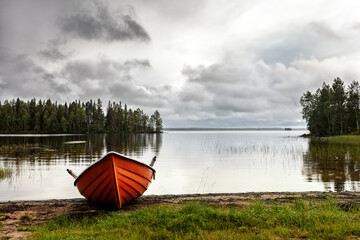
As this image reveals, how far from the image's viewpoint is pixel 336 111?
7200cm

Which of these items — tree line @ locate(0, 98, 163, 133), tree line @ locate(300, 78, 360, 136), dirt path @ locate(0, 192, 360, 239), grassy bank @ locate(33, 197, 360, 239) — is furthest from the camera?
tree line @ locate(0, 98, 163, 133)

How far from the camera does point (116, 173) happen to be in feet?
25.8

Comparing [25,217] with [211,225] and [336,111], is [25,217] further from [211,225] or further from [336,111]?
[336,111]

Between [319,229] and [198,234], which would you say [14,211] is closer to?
[198,234]

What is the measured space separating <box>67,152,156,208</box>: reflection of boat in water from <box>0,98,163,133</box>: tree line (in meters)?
134

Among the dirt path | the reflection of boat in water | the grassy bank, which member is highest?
the reflection of boat in water

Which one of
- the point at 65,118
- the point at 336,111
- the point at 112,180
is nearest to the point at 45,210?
the point at 112,180

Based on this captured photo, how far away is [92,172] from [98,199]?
1110mm

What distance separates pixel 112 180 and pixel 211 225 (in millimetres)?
3458

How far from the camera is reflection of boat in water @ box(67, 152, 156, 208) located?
7.81m

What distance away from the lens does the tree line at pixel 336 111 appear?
232 ft

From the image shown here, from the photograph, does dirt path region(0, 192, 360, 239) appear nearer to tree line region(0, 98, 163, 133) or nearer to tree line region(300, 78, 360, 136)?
tree line region(300, 78, 360, 136)

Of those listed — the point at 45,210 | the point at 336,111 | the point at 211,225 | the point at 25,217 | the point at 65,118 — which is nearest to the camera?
the point at 211,225

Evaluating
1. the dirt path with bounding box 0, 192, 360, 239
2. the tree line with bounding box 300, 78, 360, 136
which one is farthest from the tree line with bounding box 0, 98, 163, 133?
the dirt path with bounding box 0, 192, 360, 239
